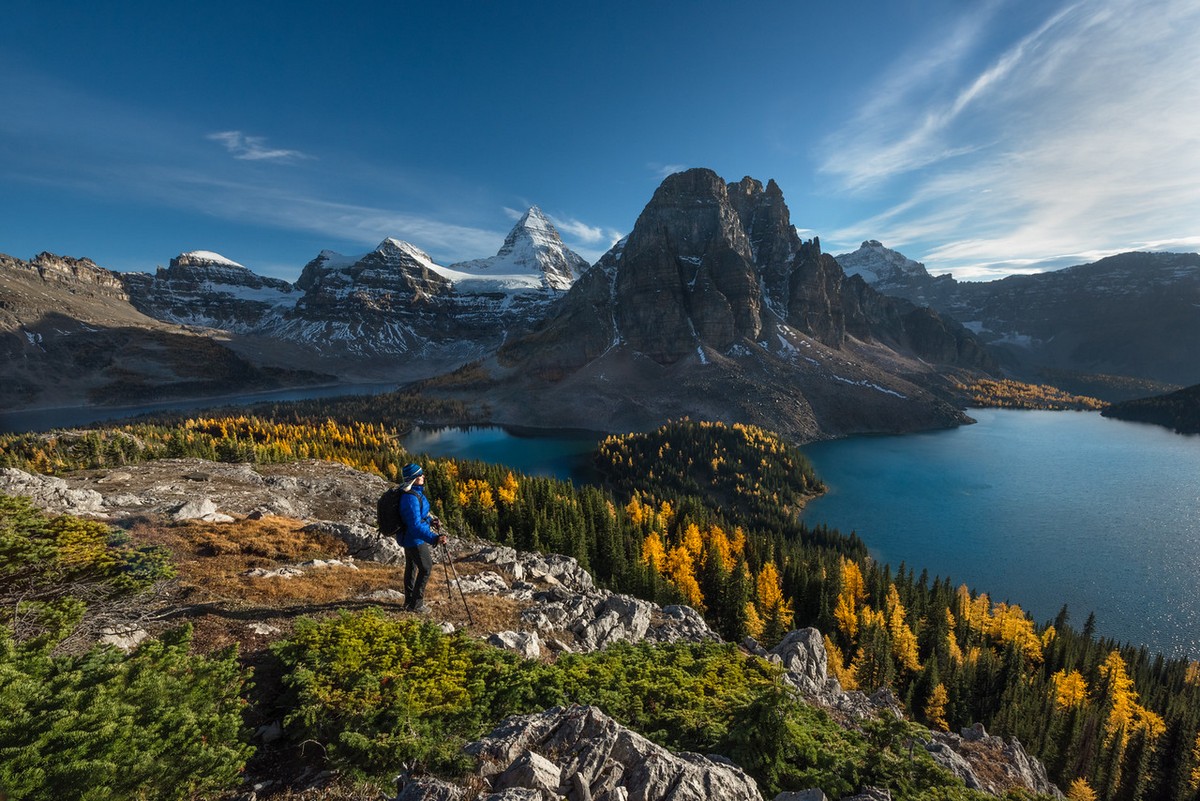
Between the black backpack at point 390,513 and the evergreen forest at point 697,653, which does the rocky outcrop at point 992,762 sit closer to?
the evergreen forest at point 697,653

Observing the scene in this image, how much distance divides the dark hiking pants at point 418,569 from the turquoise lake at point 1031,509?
7304 centimetres

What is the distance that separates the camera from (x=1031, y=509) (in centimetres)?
8488

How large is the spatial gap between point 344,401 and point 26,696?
220 m

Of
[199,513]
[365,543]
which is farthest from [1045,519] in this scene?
[199,513]

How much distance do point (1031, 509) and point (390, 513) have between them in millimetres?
113339

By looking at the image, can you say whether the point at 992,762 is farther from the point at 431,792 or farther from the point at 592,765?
the point at 431,792

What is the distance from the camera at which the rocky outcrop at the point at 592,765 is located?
6457mm

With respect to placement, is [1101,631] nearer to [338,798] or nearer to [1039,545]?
[1039,545]

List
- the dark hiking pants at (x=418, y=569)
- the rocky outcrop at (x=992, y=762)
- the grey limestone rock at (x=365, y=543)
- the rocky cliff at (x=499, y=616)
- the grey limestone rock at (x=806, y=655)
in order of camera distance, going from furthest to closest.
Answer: the grey limestone rock at (x=806, y=655) < the grey limestone rock at (x=365, y=543) < the rocky outcrop at (x=992, y=762) < the dark hiking pants at (x=418, y=569) < the rocky cliff at (x=499, y=616)

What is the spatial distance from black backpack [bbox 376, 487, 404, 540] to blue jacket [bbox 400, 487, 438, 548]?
9 centimetres

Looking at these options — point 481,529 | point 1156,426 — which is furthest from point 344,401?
point 1156,426

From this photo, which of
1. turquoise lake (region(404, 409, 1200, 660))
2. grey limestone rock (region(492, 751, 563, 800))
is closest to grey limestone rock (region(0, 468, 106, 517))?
grey limestone rock (region(492, 751, 563, 800))

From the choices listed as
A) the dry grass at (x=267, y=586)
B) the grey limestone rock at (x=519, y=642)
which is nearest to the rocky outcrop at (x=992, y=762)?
the grey limestone rock at (x=519, y=642)

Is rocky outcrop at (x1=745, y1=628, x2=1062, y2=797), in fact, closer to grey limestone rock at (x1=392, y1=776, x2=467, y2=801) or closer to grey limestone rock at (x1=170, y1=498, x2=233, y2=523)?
grey limestone rock at (x1=392, y1=776, x2=467, y2=801)
